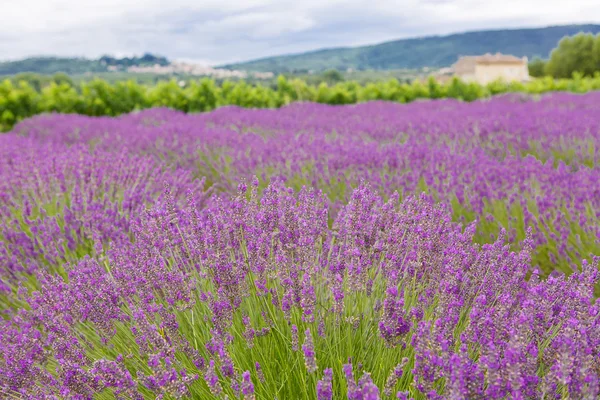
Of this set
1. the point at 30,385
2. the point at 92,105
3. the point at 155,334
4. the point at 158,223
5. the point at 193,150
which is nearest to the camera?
the point at 155,334

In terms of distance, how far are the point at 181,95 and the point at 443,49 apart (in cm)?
16183

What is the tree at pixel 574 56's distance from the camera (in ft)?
160

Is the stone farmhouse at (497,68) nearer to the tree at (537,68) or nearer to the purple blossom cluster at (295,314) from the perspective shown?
the tree at (537,68)

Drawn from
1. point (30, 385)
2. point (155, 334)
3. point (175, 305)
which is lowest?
point (30, 385)

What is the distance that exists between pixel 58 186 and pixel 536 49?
169090 mm

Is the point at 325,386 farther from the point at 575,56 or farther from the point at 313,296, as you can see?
the point at 575,56

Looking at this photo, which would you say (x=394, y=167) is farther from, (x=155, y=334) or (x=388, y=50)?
(x=388, y=50)

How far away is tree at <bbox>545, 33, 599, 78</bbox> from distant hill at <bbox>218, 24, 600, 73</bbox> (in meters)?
87.6

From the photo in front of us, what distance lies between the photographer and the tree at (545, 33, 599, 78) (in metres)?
48.9

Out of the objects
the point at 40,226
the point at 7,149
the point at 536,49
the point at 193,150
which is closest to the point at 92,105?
the point at 7,149

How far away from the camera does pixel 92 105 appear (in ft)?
36.1

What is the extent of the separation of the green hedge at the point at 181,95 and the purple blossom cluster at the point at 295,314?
9.86 meters

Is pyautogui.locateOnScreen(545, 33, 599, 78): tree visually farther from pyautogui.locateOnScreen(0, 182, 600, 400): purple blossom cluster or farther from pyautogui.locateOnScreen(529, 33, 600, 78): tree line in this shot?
pyautogui.locateOnScreen(0, 182, 600, 400): purple blossom cluster

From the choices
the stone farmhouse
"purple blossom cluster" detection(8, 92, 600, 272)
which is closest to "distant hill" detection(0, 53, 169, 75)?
the stone farmhouse
